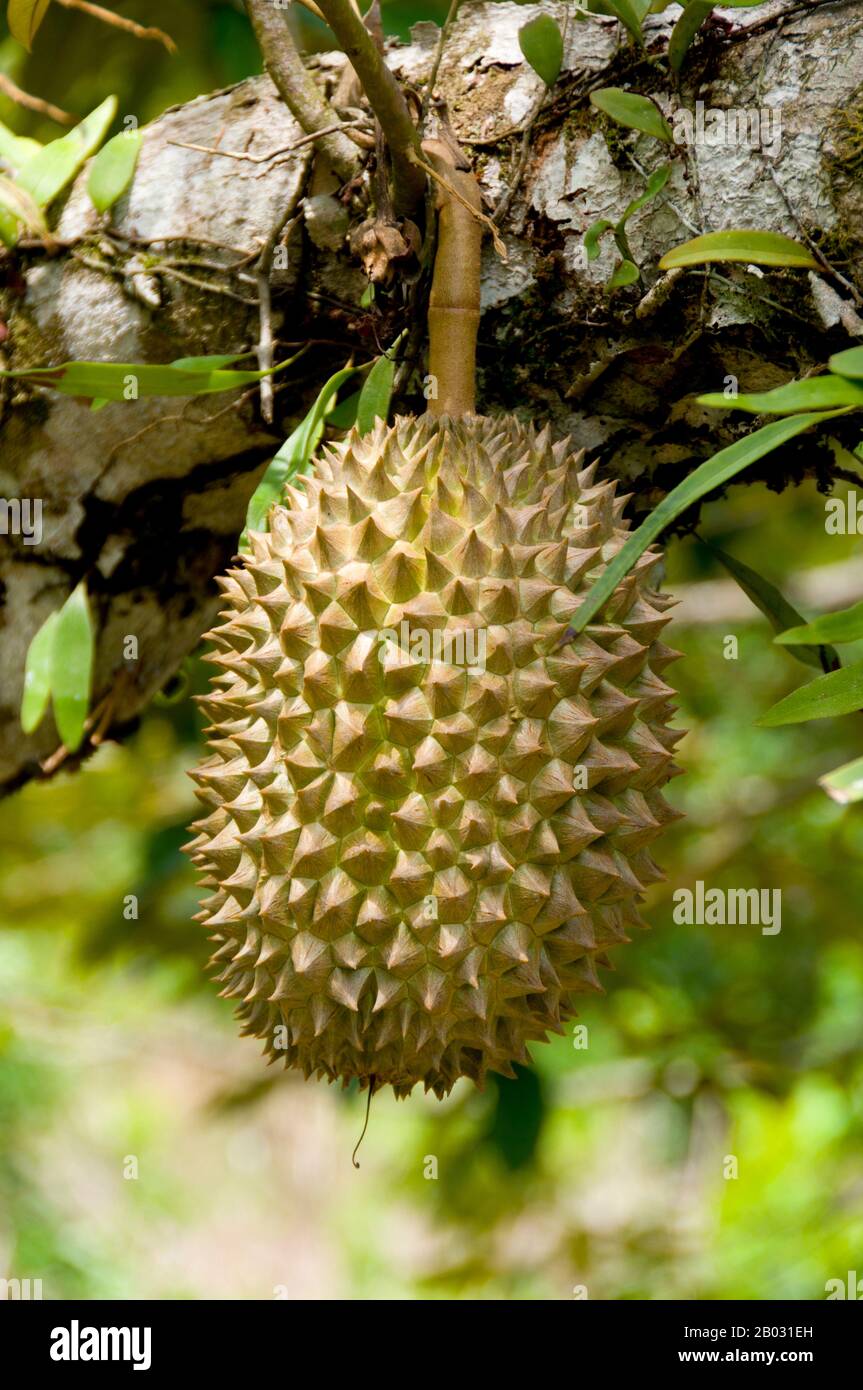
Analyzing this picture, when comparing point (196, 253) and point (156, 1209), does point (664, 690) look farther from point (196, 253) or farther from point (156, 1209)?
point (156, 1209)

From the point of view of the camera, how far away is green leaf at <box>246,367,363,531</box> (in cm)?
102

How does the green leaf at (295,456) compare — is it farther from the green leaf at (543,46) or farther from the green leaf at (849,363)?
the green leaf at (849,363)

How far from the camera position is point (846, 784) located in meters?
0.59

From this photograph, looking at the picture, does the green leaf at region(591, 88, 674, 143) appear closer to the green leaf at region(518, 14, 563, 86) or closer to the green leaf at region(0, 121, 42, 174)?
the green leaf at region(518, 14, 563, 86)

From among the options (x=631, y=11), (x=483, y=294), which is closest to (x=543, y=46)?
(x=631, y=11)

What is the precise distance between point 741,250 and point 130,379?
0.52 metres

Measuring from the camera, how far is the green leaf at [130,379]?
100 centimetres

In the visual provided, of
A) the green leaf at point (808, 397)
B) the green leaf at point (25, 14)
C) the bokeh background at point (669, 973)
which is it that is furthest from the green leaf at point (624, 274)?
the bokeh background at point (669, 973)

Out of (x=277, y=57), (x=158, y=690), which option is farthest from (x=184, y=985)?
(x=277, y=57)

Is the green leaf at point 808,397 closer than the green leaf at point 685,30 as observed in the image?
Yes

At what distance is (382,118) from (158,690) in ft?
2.42

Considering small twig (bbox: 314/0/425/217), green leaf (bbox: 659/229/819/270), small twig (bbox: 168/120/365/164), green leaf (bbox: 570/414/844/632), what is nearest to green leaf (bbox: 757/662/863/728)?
green leaf (bbox: 570/414/844/632)

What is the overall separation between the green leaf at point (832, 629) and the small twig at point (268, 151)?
0.61 metres

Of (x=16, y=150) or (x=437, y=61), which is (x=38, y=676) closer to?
(x=16, y=150)
